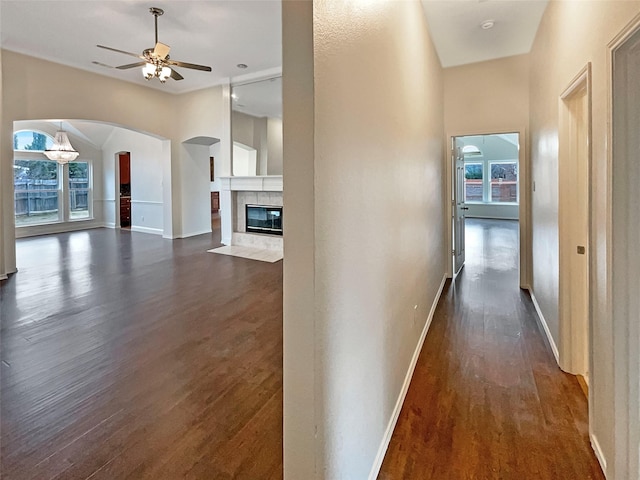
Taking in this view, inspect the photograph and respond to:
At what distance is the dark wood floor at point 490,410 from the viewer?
5.61 ft

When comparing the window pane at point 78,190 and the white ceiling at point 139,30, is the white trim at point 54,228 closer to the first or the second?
the window pane at point 78,190

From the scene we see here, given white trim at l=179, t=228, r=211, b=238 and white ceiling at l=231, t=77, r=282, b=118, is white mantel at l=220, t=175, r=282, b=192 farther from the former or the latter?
white trim at l=179, t=228, r=211, b=238

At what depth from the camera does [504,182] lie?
42.3ft

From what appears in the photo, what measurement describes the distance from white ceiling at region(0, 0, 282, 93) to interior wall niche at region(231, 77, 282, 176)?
655mm

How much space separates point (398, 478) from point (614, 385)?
3.44 ft

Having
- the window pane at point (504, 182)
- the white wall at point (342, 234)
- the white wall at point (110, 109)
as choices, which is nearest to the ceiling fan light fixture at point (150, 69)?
the white wall at point (110, 109)

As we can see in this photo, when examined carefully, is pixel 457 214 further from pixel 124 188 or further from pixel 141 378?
pixel 124 188

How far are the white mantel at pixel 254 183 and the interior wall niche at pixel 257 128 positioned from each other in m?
0.16

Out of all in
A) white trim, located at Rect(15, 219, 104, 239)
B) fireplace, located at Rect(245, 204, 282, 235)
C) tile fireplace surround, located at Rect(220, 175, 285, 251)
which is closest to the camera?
tile fireplace surround, located at Rect(220, 175, 285, 251)

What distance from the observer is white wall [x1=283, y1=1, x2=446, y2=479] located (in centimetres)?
105

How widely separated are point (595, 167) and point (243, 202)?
6.39 metres

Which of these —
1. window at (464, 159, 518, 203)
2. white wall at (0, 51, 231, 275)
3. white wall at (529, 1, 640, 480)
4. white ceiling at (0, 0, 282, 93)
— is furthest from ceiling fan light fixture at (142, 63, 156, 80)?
window at (464, 159, 518, 203)

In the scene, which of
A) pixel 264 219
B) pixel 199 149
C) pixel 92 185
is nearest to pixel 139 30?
pixel 264 219

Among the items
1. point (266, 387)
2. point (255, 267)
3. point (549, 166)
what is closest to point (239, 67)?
point (255, 267)
